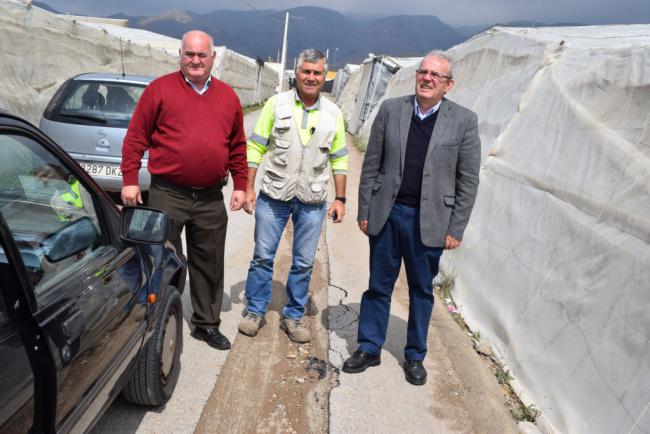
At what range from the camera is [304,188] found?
137 inches

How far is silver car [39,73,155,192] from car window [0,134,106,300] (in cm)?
382

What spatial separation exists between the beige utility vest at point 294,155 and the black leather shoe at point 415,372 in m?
1.35

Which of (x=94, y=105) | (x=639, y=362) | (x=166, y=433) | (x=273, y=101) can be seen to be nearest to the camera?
(x=639, y=362)

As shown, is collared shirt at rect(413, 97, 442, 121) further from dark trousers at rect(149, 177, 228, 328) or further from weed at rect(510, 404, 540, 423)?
weed at rect(510, 404, 540, 423)

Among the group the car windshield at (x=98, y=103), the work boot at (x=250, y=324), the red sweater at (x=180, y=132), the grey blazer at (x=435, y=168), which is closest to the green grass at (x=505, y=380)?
the grey blazer at (x=435, y=168)

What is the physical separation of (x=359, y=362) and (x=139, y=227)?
1.93 metres

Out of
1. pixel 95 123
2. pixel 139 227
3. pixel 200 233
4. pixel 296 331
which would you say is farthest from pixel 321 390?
pixel 95 123

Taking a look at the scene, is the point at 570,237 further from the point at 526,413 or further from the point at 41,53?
the point at 41,53

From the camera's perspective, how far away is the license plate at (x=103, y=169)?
19.2 ft

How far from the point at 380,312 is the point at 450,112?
1459 mm

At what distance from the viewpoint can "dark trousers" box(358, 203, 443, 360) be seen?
330 centimetres

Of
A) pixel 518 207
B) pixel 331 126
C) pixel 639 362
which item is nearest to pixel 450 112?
pixel 331 126

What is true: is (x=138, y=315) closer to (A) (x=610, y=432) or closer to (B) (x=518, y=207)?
(A) (x=610, y=432)

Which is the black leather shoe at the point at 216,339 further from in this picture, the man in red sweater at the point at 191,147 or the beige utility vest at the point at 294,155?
the beige utility vest at the point at 294,155
